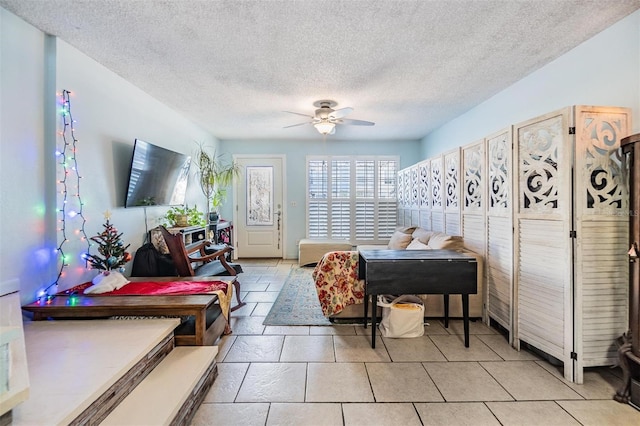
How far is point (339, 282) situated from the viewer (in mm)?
3014

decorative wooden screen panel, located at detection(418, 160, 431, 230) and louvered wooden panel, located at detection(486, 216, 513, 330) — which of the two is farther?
decorative wooden screen panel, located at detection(418, 160, 431, 230)

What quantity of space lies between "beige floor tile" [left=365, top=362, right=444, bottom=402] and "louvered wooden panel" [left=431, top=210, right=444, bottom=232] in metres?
2.11

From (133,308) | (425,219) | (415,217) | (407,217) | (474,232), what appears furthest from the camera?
(407,217)

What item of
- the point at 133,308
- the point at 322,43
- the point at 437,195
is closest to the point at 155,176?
the point at 133,308

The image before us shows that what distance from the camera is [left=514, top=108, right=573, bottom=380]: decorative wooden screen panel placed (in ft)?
6.81

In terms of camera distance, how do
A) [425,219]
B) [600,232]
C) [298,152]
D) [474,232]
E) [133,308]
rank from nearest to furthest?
[600,232], [133,308], [474,232], [425,219], [298,152]

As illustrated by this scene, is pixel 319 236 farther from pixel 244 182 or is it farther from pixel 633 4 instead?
pixel 633 4

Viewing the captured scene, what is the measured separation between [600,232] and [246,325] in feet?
9.97

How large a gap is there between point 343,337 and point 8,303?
8.01 feet

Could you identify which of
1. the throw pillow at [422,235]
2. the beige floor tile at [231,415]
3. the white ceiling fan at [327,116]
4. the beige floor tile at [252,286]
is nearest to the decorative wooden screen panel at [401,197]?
the throw pillow at [422,235]

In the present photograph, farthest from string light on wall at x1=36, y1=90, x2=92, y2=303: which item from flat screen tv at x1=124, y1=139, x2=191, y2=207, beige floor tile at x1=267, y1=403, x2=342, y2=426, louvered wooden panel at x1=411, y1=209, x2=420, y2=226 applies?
louvered wooden panel at x1=411, y1=209, x2=420, y2=226

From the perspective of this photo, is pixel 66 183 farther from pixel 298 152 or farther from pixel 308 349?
pixel 298 152

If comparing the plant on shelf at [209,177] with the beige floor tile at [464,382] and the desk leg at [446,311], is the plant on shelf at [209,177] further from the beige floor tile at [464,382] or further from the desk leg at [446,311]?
the beige floor tile at [464,382]

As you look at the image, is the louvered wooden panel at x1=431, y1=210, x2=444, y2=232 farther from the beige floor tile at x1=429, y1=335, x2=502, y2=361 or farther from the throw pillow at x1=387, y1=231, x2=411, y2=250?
the beige floor tile at x1=429, y1=335, x2=502, y2=361
